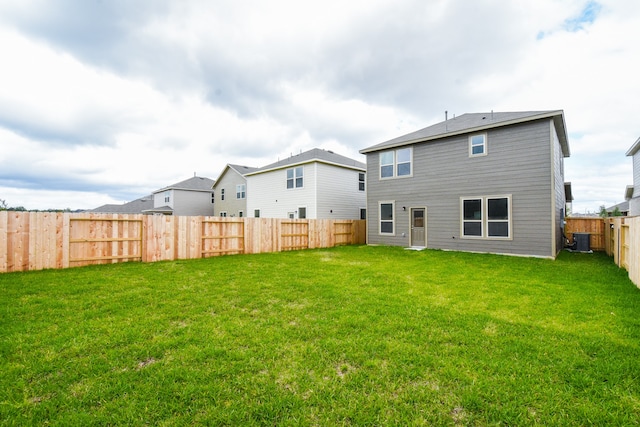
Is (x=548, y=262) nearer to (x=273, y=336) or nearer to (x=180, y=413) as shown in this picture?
(x=273, y=336)

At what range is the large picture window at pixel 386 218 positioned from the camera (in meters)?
14.7

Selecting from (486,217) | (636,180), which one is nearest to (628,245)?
(486,217)

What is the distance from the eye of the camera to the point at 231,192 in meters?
27.2

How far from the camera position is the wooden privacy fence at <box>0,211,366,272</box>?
728cm

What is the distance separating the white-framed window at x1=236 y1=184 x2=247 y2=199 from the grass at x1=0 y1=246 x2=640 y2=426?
65.3ft

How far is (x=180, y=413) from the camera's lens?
7.03ft

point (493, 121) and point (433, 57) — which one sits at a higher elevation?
point (433, 57)

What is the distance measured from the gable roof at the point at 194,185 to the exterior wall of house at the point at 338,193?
1855 centimetres

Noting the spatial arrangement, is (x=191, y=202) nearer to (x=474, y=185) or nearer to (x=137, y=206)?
(x=137, y=206)

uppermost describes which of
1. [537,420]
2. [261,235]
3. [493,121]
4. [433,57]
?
[433,57]

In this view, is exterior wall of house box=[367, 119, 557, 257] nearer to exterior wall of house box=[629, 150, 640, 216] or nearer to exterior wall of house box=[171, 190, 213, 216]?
exterior wall of house box=[629, 150, 640, 216]

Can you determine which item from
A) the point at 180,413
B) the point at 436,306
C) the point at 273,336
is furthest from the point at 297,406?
the point at 436,306

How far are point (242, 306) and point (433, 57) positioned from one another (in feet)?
40.7

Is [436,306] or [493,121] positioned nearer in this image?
[436,306]
